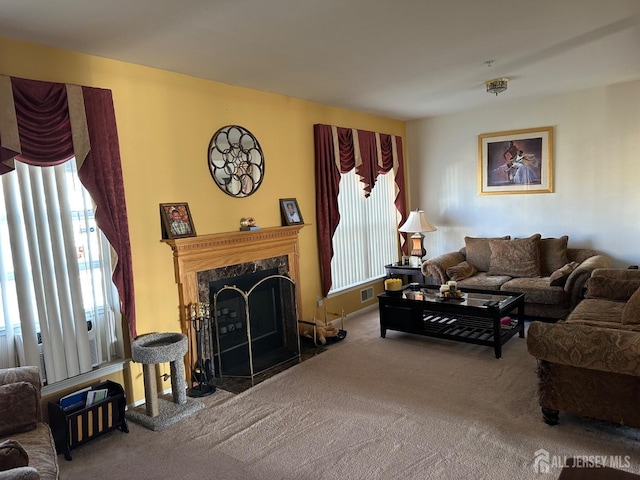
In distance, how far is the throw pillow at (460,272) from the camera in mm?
5520

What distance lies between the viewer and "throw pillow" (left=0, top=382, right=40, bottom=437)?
232cm

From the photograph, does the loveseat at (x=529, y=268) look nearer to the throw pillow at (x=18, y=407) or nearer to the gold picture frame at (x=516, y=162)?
the gold picture frame at (x=516, y=162)

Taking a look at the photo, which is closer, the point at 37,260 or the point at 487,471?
the point at 487,471

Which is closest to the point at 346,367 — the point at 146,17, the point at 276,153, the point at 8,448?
the point at 276,153

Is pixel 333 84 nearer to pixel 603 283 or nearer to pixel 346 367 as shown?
pixel 346 367

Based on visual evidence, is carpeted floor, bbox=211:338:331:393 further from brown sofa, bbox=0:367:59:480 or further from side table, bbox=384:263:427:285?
side table, bbox=384:263:427:285

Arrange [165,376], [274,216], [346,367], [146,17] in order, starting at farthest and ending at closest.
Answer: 1. [274,216]
2. [346,367]
3. [165,376]
4. [146,17]

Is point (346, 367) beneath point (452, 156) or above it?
beneath

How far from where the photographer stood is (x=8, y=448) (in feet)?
5.65

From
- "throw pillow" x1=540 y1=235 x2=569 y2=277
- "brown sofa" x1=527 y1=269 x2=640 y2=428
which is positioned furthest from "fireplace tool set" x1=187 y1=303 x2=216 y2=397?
"throw pillow" x1=540 y1=235 x2=569 y2=277

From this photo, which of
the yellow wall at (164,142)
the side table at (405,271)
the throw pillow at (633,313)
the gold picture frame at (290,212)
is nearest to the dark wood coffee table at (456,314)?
the side table at (405,271)

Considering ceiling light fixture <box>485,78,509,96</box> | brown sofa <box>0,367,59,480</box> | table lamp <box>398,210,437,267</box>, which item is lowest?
brown sofa <box>0,367,59,480</box>

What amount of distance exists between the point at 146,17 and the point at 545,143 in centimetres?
495

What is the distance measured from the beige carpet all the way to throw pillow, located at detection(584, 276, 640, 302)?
3.33 ft
